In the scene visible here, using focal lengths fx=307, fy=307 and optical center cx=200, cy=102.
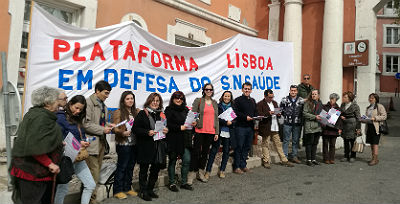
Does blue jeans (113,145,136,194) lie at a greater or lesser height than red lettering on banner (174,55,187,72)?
lesser

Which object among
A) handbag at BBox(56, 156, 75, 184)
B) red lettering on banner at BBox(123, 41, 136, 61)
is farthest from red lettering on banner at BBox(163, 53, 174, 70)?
handbag at BBox(56, 156, 75, 184)

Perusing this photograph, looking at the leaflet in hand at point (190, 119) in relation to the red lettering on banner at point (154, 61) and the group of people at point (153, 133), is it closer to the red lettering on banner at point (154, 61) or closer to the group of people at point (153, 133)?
the group of people at point (153, 133)

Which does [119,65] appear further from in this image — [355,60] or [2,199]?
[355,60]

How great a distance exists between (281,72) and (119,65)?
13.5 feet

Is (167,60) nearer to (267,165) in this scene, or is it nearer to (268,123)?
(268,123)

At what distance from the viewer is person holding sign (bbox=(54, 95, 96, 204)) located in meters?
3.30

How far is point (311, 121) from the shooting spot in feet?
21.6

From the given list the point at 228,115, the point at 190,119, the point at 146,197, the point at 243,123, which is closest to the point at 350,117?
the point at 243,123

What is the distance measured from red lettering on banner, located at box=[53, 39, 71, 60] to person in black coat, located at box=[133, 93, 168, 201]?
51.9 inches

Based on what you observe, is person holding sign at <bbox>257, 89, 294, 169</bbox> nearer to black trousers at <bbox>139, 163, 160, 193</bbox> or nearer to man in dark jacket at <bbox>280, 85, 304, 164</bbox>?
man in dark jacket at <bbox>280, 85, 304, 164</bbox>

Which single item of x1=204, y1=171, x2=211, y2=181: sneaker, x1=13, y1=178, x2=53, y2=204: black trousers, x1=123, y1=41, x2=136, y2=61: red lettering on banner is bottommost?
x1=204, y1=171, x2=211, y2=181: sneaker

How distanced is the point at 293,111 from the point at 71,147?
474 centimetres

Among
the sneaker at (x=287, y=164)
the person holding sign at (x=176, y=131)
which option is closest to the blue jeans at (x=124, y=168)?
the person holding sign at (x=176, y=131)

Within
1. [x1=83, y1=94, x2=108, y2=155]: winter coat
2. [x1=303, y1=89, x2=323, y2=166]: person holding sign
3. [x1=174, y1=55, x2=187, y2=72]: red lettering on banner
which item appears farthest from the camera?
[x1=303, y1=89, x2=323, y2=166]: person holding sign
